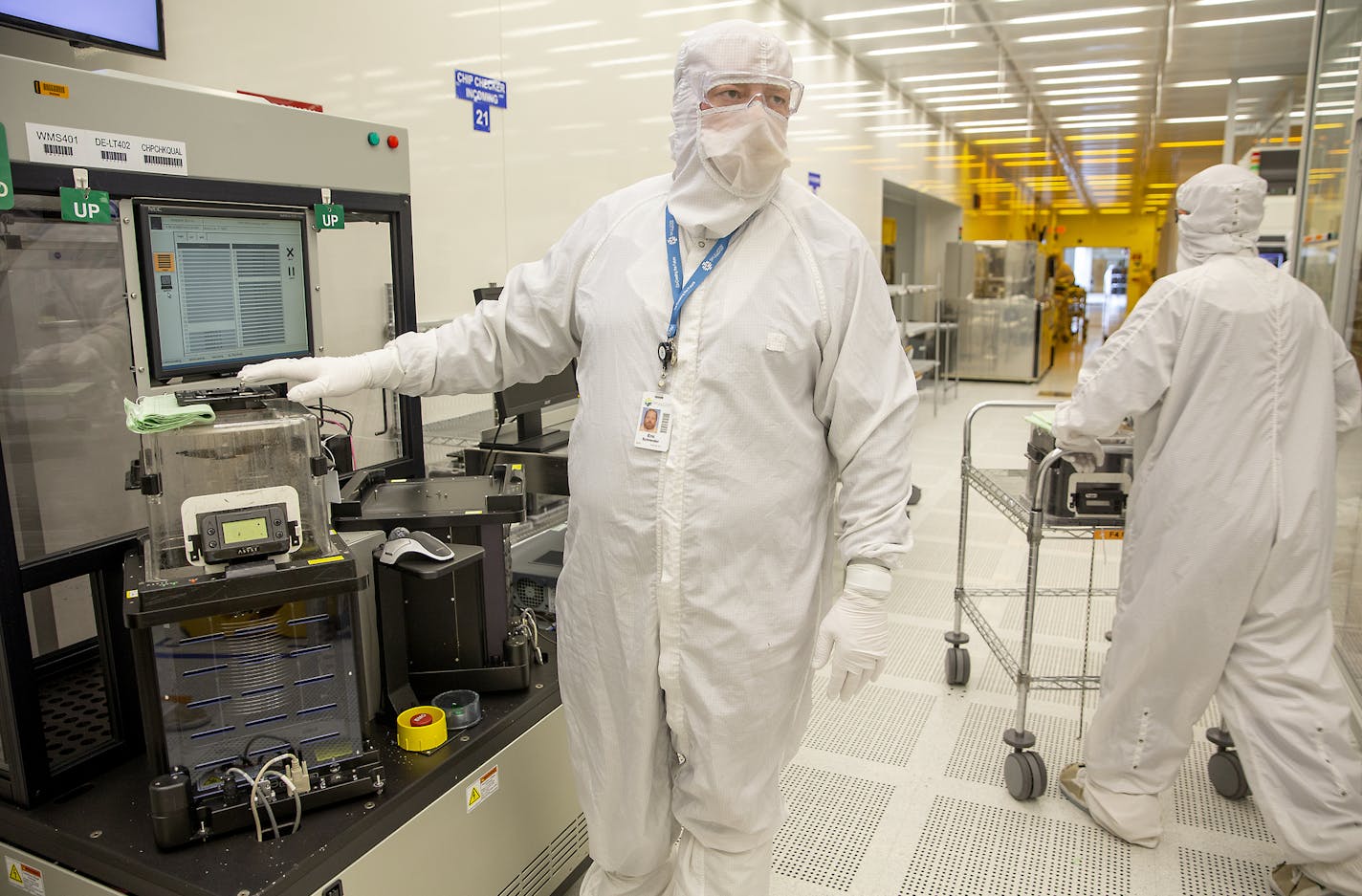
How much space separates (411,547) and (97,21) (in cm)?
131

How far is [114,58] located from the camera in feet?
6.88

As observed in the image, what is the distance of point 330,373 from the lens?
5.06 ft

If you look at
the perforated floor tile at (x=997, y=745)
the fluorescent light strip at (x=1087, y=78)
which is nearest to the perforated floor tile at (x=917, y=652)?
the perforated floor tile at (x=997, y=745)

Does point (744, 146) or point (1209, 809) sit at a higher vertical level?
point (744, 146)

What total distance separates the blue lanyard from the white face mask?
3.7 inches

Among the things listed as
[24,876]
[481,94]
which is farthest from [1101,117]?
[24,876]

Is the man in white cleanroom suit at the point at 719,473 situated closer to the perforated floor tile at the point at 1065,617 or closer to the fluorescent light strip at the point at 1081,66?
the perforated floor tile at the point at 1065,617

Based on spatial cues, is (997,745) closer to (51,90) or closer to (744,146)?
(744,146)

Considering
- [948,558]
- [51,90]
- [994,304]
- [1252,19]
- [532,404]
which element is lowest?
[948,558]

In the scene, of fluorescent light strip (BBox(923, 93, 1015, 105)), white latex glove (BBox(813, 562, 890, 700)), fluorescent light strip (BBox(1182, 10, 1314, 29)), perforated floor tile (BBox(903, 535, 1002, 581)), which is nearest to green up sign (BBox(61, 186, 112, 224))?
white latex glove (BBox(813, 562, 890, 700))

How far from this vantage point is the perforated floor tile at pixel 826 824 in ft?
7.03

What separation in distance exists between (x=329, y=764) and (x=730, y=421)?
885 millimetres

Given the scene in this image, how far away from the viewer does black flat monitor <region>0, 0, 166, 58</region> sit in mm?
1732

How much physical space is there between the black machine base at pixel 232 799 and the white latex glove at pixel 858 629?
794 mm
